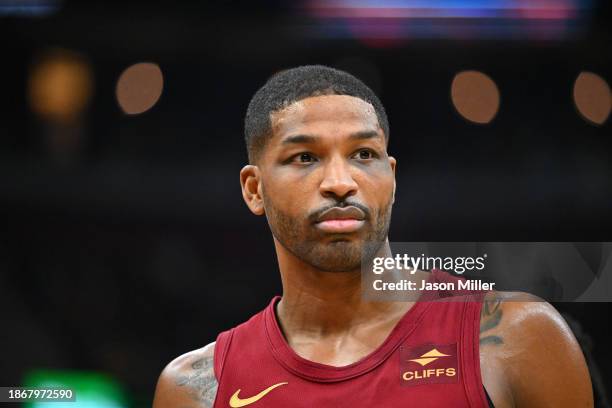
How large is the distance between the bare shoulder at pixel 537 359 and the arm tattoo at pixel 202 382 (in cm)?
82

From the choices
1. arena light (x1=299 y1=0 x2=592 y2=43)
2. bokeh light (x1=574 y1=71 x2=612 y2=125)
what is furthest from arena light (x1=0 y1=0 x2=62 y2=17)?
bokeh light (x1=574 y1=71 x2=612 y2=125)

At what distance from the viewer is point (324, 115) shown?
8.04 ft

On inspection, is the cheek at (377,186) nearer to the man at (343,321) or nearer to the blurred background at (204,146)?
the man at (343,321)

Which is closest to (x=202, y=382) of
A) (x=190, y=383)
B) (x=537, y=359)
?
(x=190, y=383)

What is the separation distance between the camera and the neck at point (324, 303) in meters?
2.51

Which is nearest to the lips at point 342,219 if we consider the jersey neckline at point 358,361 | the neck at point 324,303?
the neck at point 324,303

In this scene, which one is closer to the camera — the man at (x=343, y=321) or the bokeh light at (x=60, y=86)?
the man at (x=343, y=321)

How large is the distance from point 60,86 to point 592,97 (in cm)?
228

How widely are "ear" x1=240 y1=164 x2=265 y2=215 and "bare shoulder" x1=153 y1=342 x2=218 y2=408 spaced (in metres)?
0.47

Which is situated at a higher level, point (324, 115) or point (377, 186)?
point (324, 115)

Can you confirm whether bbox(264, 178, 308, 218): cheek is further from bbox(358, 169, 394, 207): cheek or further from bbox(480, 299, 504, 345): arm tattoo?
bbox(480, 299, 504, 345): arm tattoo

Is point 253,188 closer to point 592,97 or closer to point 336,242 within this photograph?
point 336,242

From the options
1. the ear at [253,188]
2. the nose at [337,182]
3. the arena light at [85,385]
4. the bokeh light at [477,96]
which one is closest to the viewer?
the nose at [337,182]

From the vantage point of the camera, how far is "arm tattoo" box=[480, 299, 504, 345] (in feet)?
7.52
